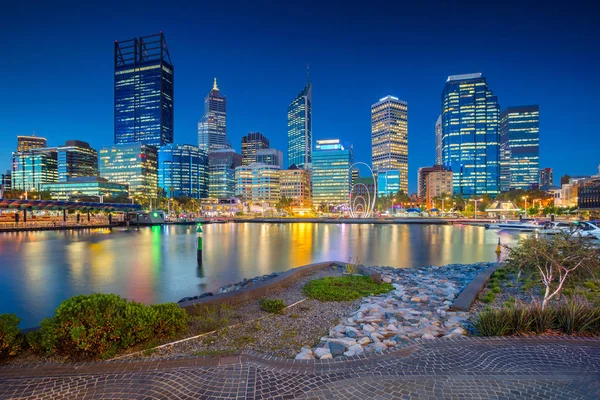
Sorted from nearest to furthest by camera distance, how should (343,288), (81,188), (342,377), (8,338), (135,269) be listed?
1. (342,377)
2. (8,338)
3. (343,288)
4. (135,269)
5. (81,188)

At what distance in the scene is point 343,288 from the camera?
1293 centimetres

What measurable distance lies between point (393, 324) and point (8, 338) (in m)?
8.80

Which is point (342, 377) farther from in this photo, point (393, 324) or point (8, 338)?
point (8, 338)

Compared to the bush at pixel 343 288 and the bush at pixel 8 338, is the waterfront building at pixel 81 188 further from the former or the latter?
the bush at pixel 8 338

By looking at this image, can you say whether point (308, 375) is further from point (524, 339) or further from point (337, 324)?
point (524, 339)

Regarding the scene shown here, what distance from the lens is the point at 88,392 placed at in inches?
210

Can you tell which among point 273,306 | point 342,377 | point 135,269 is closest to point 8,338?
point 273,306

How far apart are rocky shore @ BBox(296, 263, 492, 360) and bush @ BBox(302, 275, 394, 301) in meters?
0.50

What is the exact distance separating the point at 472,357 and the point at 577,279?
34.6 ft

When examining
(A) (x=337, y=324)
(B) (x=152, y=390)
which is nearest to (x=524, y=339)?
(A) (x=337, y=324)

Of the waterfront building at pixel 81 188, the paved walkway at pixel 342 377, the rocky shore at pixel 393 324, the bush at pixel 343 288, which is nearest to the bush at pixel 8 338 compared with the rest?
the paved walkway at pixel 342 377

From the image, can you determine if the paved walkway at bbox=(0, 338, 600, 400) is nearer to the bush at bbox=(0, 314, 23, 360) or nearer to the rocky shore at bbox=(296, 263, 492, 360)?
the bush at bbox=(0, 314, 23, 360)

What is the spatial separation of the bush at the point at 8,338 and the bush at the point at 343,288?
Result: 8175 mm

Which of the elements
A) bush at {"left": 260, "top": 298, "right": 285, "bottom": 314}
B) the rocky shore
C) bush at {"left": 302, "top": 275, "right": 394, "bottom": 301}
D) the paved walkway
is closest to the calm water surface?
bush at {"left": 302, "top": 275, "right": 394, "bottom": 301}
